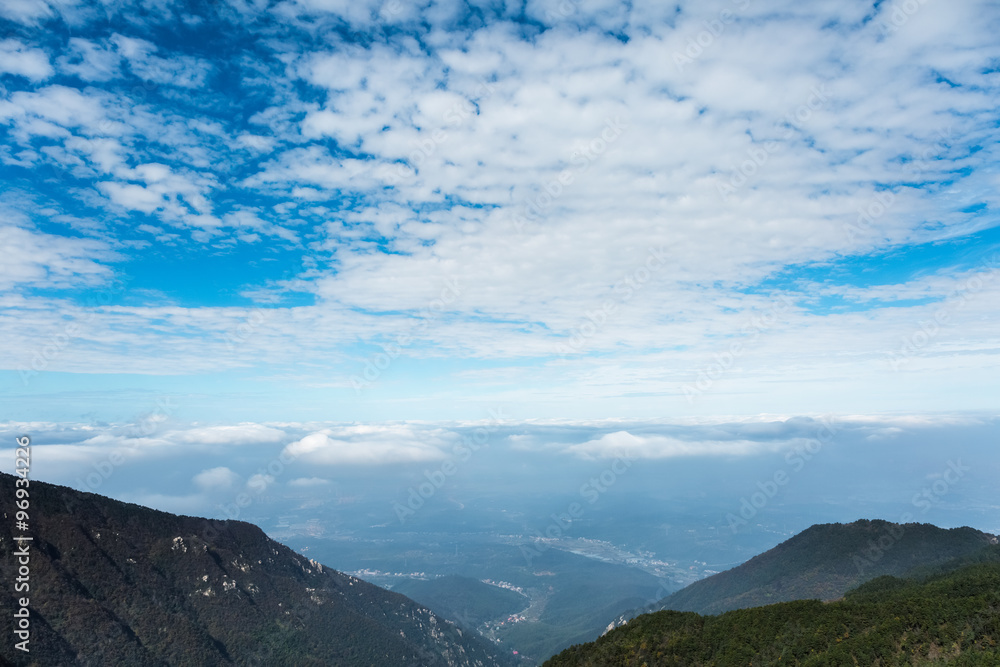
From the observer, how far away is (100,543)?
149 meters

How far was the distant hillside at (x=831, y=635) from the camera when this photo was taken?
5384 cm

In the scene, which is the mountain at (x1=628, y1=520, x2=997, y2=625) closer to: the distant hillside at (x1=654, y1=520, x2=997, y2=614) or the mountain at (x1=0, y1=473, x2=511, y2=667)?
the distant hillside at (x1=654, y1=520, x2=997, y2=614)

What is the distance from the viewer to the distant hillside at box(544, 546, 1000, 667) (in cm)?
5384

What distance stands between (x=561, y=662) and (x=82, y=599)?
134 meters

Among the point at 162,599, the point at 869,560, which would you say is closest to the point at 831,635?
the point at 869,560

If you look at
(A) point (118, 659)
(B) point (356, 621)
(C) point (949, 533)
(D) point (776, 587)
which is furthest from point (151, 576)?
(C) point (949, 533)

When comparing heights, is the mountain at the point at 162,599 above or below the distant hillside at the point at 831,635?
below

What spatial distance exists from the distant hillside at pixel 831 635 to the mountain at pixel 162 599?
117 m

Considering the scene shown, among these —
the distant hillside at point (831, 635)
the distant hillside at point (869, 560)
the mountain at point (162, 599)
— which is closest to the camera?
the distant hillside at point (831, 635)

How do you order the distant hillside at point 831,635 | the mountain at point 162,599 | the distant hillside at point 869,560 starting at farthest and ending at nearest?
the distant hillside at point 869,560
the mountain at point 162,599
the distant hillside at point 831,635

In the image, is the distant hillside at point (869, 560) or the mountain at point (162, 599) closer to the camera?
the mountain at point (162, 599)

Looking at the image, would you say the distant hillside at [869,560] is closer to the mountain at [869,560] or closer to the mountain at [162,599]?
the mountain at [869,560]

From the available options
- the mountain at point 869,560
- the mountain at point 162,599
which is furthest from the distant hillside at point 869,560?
the mountain at point 162,599

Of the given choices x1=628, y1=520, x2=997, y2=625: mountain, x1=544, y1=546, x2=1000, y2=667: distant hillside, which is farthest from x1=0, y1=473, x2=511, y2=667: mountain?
x1=628, y1=520, x2=997, y2=625: mountain
